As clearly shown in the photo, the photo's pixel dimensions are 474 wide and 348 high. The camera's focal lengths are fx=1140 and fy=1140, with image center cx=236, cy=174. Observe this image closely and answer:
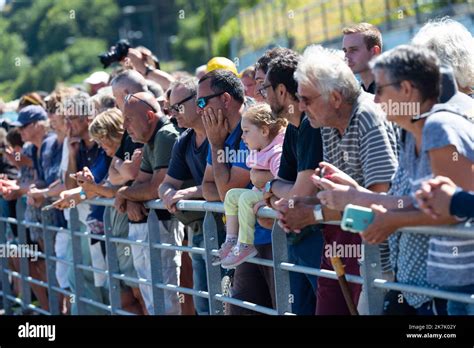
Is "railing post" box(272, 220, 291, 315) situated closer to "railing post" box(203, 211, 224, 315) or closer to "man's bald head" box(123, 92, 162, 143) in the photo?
"railing post" box(203, 211, 224, 315)

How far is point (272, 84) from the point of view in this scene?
20.8 ft

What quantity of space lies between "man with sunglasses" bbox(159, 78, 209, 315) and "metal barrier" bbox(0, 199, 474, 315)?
0.41 ft

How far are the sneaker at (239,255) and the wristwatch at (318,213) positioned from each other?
3.58ft

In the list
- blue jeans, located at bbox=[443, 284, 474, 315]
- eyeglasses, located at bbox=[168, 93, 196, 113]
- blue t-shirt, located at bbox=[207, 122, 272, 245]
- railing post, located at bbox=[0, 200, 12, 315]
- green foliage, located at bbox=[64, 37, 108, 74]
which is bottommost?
railing post, located at bbox=[0, 200, 12, 315]

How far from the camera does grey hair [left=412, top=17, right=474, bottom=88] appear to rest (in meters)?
5.64

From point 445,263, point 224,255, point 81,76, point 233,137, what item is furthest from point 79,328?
point 81,76

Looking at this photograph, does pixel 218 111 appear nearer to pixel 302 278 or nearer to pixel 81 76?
pixel 302 278

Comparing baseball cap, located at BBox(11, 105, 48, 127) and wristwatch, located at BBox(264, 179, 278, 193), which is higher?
baseball cap, located at BBox(11, 105, 48, 127)

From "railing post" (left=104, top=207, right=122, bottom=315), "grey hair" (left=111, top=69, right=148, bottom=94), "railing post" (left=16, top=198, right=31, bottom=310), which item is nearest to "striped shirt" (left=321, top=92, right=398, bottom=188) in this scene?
"railing post" (left=104, top=207, right=122, bottom=315)

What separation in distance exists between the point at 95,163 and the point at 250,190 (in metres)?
3.31

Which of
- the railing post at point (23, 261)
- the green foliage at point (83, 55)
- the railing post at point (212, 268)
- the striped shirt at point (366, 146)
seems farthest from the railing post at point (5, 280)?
the green foliage at point (83, 55)

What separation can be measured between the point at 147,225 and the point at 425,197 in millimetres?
3903

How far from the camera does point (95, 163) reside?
31.6 feet

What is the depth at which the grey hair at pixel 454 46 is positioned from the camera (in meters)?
5.64
